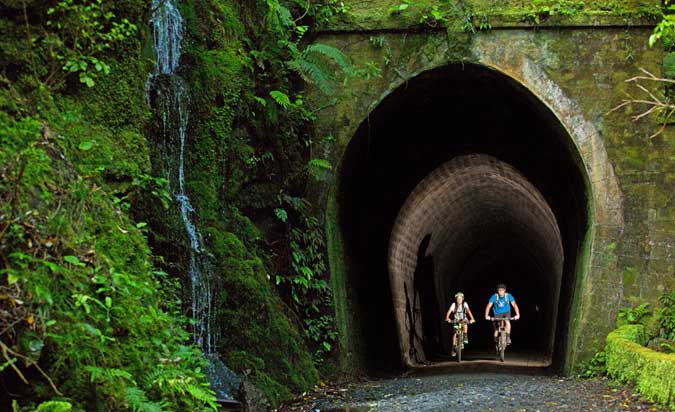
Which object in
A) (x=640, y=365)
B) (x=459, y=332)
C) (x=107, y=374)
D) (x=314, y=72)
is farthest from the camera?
(x=459, y=332)

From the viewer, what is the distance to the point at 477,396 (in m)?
10.0

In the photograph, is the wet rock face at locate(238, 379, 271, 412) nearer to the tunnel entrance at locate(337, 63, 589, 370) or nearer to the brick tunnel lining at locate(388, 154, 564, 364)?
the tunnel entrance at locate(337, 63, 589, 370)

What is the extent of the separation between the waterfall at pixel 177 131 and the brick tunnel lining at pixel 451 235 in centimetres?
876

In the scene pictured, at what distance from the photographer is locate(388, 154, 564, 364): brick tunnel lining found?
18766 millimetres

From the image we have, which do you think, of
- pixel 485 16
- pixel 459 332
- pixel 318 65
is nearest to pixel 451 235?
pixel 459 332

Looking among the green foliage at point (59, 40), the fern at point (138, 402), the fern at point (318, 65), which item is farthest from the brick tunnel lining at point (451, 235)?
the fern at point (138, 402)

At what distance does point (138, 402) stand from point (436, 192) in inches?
581

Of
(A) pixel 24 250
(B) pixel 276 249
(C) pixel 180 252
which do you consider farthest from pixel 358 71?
(A) pixel 24 250

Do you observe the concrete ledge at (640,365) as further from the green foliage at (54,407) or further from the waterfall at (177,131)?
the green foliage at (54,407)

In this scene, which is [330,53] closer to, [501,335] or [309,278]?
[309,278]

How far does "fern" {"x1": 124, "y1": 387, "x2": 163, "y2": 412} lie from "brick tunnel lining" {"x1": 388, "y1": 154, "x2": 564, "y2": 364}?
12.8 m

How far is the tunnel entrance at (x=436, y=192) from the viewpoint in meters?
14.0

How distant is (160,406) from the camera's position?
19.1 ft

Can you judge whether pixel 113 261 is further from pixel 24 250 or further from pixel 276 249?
pixel 276 249
